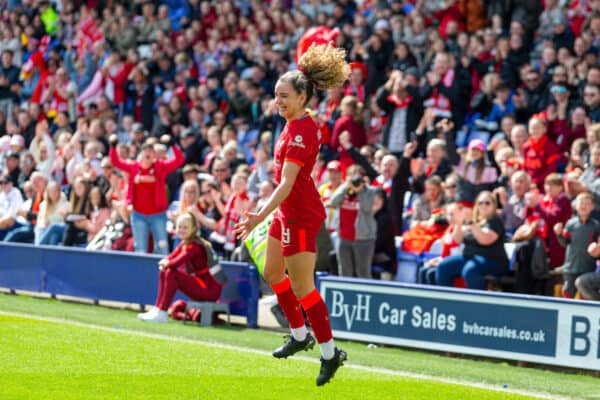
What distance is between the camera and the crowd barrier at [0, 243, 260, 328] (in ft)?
45.8

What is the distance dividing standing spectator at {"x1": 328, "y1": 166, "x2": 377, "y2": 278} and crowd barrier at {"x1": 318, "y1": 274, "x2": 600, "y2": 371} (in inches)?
57.5

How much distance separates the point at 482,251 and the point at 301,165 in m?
5.52

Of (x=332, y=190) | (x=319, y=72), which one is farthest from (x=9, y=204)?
(x=319, y=72)

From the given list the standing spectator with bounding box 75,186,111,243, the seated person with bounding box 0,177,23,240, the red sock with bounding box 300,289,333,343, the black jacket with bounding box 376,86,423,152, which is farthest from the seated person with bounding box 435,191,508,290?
the seated person with bounding box 0,177,23,240

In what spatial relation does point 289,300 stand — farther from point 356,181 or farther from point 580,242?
point 356,181

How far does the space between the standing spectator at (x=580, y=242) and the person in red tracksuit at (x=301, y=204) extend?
15.7 ft

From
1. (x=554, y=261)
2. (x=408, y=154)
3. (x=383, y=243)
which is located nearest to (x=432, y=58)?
(x=408, y=154)

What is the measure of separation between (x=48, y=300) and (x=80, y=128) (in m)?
6.77

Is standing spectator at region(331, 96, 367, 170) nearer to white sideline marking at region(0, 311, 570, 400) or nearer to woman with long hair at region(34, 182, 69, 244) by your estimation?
woman with long hair at region(34, 182, 69, 244)

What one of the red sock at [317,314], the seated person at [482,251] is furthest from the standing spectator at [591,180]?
the red sock at [317,314]

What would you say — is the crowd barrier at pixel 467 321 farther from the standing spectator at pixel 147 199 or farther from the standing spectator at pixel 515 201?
the standing spectator at pixel 147 199

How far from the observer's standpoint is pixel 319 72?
27.4 feet

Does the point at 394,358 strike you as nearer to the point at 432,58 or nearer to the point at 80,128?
the point at 432,58

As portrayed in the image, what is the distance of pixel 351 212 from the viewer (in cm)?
1438
